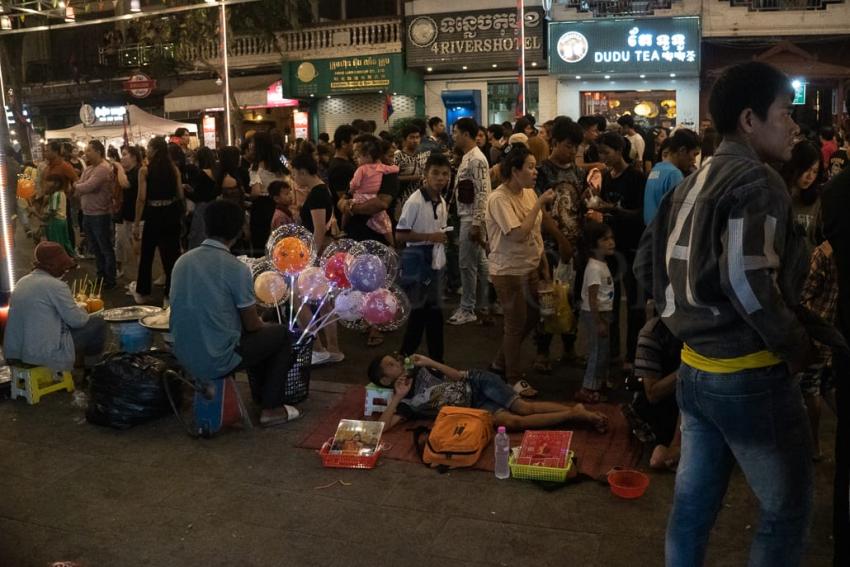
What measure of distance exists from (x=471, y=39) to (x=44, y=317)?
1383 cm

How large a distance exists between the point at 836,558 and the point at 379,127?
18.2 metres

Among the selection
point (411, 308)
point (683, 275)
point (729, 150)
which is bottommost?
point (411, 308)

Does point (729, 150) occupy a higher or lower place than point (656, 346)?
higher

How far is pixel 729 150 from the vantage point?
2.61 m

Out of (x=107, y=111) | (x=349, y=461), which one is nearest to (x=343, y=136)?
(x=349, y=461)

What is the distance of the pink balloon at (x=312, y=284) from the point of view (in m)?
5.99

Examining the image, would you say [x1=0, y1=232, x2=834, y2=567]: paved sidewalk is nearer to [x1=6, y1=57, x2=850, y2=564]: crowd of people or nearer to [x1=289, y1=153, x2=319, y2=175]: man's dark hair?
[x1=6, y1=57, x2=850, y2=564]: crowd of people

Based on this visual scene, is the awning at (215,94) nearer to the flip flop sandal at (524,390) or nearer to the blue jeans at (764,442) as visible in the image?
the flip flop sandal at (524,390)

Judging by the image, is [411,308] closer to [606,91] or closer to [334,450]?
[334,450]

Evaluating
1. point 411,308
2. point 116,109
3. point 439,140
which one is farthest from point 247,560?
point 116,109

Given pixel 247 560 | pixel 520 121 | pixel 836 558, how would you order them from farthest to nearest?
1. pixel 520 121
2. pixel 247 560
3. pixel 836 558

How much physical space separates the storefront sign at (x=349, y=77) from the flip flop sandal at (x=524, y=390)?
45.7 feet

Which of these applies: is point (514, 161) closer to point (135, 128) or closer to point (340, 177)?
point (340, 177)

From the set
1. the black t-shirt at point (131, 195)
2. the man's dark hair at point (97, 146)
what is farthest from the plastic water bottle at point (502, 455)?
the man's dark hair at point (97, 146)
